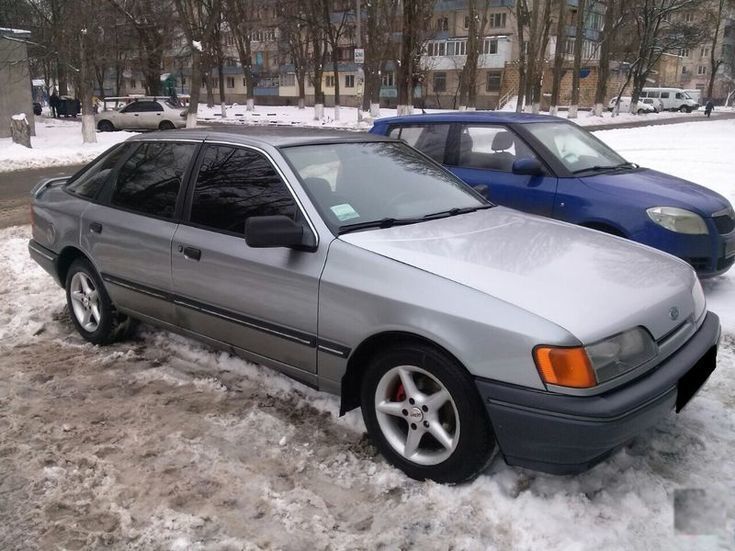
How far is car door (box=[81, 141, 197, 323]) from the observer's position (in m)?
3.96

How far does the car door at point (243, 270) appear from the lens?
3.24m

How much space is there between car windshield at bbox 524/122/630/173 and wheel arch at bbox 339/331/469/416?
348 centimetres

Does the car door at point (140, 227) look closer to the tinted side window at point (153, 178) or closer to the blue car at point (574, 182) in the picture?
the tinted side window at point (153, 178)

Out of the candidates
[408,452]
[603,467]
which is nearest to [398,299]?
[408,452]

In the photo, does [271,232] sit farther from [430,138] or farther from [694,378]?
[430,138]

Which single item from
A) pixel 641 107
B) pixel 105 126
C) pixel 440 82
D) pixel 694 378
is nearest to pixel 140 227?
pixel 694 378

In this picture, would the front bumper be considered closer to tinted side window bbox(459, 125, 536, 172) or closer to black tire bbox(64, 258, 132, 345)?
black tire bbox(64, 258, 132, 345)

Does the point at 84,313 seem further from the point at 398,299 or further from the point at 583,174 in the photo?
the point at 583,174

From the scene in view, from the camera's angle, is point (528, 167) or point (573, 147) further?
point (573, 147)

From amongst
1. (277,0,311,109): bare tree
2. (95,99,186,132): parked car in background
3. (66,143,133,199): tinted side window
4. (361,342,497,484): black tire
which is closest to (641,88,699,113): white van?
(277,0,311,109): bare tree

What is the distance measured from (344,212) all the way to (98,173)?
2284 mm

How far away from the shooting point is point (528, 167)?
5672 mm

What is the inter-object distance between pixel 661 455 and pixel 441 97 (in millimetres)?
59821

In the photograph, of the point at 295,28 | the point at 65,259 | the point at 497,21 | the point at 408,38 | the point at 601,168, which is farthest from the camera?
the point at 497,21
